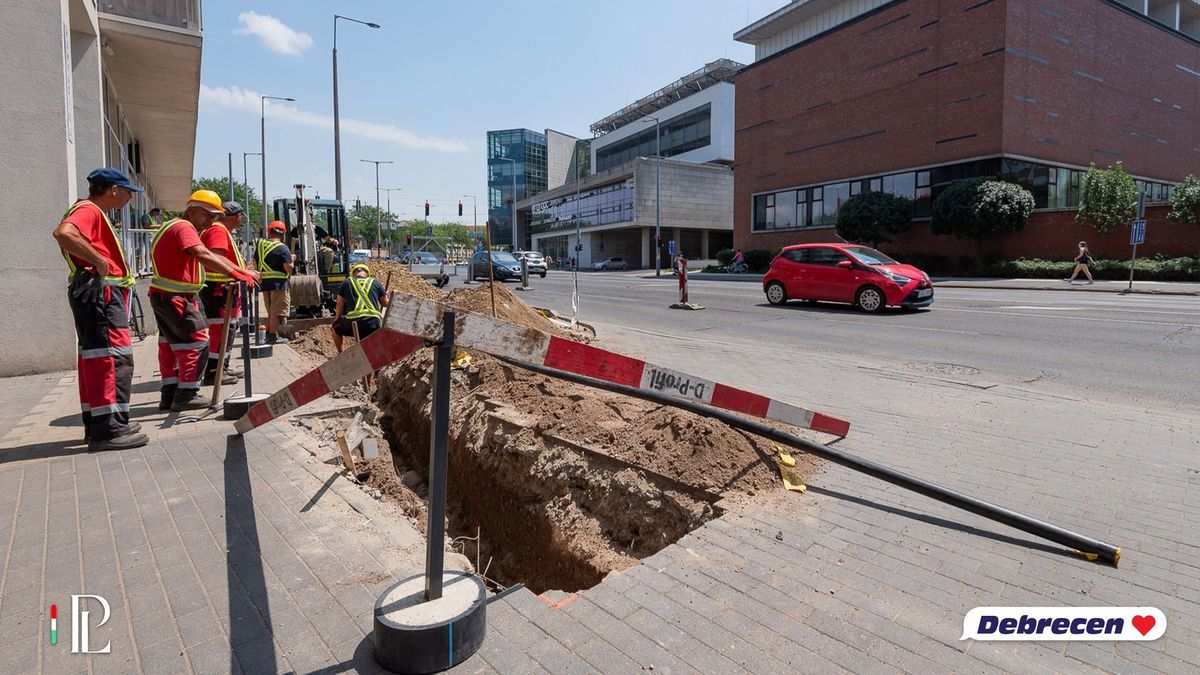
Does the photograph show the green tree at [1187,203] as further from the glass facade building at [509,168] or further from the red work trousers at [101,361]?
the glass facade building at [509,168]

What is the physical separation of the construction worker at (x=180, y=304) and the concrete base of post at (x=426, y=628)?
3979 millimetres

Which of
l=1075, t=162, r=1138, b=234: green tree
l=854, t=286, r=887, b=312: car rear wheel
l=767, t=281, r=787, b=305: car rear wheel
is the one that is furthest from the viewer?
l=1075, t=162, r=1138, b=234: green tree

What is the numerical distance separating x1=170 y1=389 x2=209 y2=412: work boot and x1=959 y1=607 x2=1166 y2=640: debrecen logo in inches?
242

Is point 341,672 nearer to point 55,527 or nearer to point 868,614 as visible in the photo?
point 868,614

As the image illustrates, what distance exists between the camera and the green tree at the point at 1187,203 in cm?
2328

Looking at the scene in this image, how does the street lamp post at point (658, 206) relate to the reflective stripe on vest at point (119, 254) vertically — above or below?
above

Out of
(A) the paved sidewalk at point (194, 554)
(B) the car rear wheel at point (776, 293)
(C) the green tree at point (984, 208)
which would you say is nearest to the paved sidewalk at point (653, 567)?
(A) the paved sidewalk at point (194, 554)

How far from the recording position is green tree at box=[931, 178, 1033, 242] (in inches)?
1106

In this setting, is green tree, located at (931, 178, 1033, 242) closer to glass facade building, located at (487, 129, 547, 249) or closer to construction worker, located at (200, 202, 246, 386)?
construction worker, located at (200, 202, 246, 386)

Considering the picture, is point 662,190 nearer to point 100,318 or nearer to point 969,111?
point 969,111

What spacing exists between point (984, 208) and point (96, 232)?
31.9 metres

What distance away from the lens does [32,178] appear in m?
6.99

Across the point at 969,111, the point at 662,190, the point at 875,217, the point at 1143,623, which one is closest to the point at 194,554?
the point at 1143,623

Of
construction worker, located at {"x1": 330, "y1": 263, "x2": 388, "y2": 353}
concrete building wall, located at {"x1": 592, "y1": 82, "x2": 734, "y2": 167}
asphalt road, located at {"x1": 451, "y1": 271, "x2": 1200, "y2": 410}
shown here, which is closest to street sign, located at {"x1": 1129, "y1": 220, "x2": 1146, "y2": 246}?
asphalt road, located at {"x1": 451, "y1": 271, "x2": 1200, "y2": 410}
